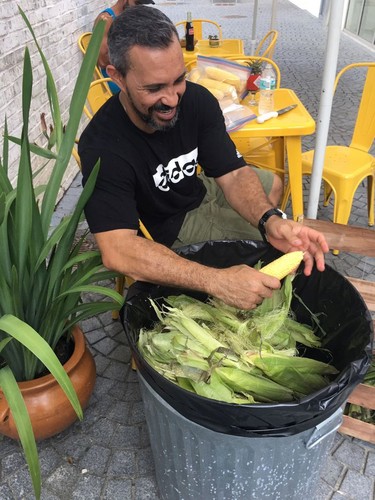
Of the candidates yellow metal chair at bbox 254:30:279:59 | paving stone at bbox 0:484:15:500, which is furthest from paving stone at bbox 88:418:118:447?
yellow metal chair at bbox 254:30:279:59

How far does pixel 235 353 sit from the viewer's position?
1.30 meters

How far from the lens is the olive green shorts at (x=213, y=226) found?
2.09 metres

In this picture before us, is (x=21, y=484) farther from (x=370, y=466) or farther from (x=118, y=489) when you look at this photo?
(x=370, y=466)

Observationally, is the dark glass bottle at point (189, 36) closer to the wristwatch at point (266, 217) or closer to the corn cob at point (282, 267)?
the wristwatch at point (266, 217)

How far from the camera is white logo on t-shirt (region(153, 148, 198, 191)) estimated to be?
1850 millimetres

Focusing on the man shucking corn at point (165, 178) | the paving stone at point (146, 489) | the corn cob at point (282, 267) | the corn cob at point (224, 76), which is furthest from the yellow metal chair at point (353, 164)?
the paving stone at point (146, 489)

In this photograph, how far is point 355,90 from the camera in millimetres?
6539

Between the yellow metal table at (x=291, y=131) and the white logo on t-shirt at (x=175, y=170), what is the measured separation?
2.13 feet

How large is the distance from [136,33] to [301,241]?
3.15ft

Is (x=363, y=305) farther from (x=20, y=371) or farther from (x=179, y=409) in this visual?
(x=20, y=371)

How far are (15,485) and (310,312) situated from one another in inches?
54.1

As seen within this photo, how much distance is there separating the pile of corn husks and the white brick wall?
194cm

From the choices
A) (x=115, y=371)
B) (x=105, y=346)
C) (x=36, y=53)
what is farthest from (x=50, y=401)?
(x=36, y=53)

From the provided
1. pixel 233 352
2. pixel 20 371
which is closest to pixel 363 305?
pixel 233 352
